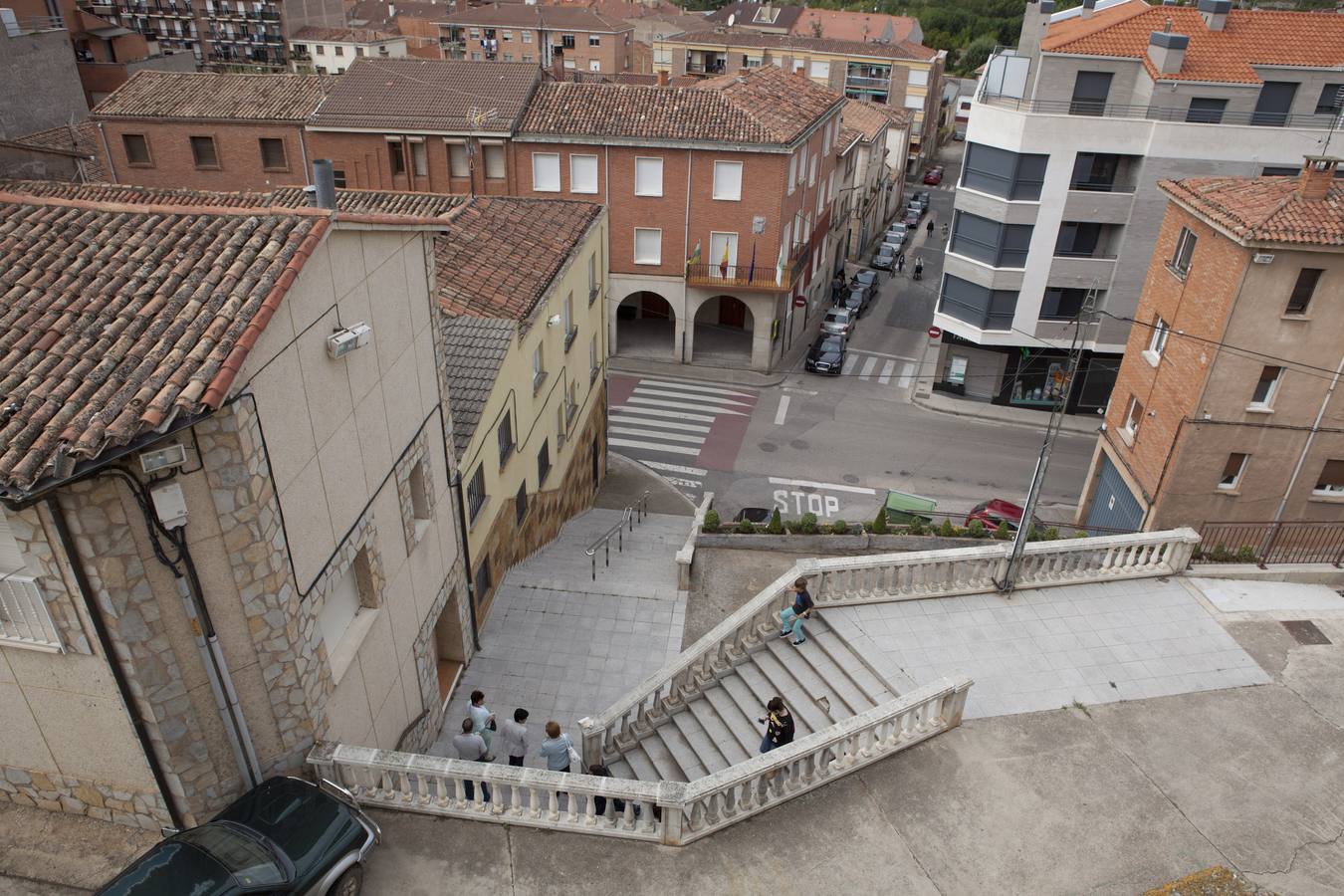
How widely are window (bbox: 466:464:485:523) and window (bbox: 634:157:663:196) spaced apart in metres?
25.0

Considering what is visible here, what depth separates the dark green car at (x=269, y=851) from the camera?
9258 mm

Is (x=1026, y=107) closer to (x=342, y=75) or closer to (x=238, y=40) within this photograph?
(x=342, y=75)

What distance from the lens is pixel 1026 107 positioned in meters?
35.2

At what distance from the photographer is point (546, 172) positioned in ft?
132

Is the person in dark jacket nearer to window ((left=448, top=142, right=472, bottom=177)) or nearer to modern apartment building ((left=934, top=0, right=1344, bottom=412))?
modern apartment building ((left=934, top=0, right=1344, bottom=412))

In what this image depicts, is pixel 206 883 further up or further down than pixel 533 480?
further up

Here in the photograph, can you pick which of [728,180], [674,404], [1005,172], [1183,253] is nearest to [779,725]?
[1183,253]

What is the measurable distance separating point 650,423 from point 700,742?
934 inches

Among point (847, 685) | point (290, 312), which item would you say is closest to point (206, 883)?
point (290, 312)

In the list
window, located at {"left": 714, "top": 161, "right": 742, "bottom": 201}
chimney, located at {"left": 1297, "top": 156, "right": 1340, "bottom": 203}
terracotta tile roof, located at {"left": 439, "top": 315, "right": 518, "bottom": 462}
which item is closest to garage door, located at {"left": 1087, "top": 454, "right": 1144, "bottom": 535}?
chimney, located at {"left": 1297, "top": 156, "right": 1340, "bottom": 203}

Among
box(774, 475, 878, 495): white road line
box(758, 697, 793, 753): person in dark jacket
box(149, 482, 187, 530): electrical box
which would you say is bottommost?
box(774, 475, 878, 495): white road line

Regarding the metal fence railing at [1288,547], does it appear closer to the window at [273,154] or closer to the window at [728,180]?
the window at [728,180]

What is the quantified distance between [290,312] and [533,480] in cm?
1258

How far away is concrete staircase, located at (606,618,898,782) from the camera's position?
46.4 ft
